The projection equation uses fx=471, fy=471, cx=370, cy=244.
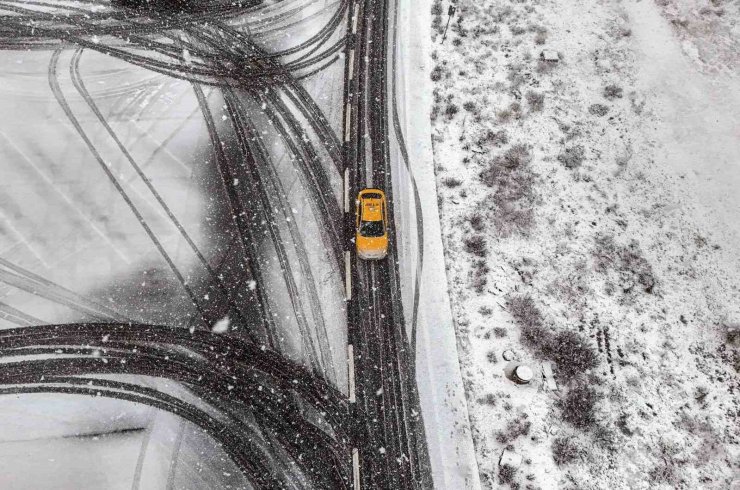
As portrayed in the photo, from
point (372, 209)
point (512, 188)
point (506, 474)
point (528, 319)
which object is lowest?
point (506, 474)

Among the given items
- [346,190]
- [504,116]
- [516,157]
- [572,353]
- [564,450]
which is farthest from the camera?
[504,116]

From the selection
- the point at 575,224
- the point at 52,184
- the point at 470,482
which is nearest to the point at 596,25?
the point at 575,224

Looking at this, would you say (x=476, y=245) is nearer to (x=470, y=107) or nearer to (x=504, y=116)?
(x=504, y=116)

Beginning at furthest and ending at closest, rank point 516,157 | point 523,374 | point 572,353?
point 516,157 < point 572,353 < point 523,374

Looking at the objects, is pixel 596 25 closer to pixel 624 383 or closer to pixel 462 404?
pixel 624 383

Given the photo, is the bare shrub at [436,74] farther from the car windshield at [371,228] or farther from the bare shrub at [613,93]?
the car windshield at [371,228]

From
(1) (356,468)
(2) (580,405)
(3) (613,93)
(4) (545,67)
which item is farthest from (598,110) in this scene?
(1) (356,468)

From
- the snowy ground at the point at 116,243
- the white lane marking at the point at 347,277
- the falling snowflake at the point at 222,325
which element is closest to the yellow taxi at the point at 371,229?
the white lane marking at the point at 347,277

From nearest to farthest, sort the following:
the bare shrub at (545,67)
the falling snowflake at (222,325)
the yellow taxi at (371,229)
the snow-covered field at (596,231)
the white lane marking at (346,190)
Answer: the snow-covered field at (596,231) < the falling snowflake at (222,325) < the yellow taxi at (371,229) < the white lane marking at (346,190) < the bare shrub at (545,67)
